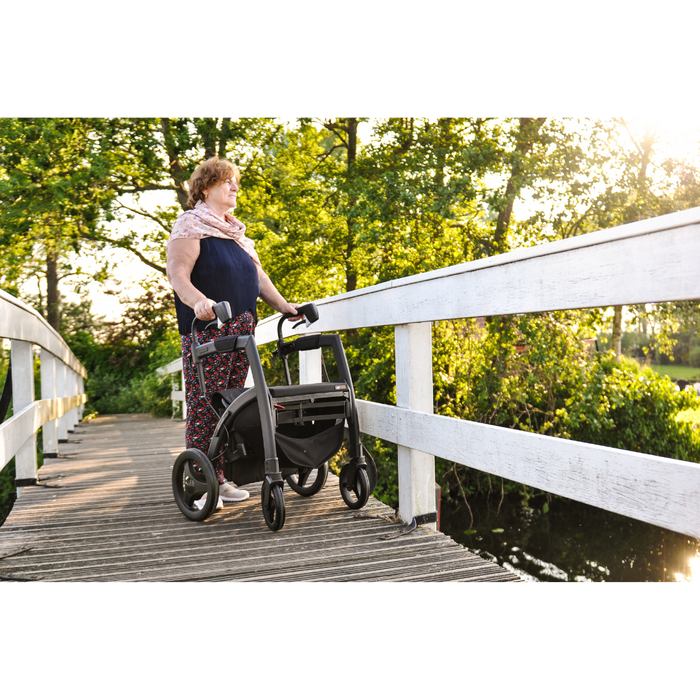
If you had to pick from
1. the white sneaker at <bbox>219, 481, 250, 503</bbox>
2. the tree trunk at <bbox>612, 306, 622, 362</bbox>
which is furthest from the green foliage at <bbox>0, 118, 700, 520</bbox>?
the white sneaker at <bbox>219, 481, 250, 503</bbox>

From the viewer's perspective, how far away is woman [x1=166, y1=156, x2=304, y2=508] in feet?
9.50

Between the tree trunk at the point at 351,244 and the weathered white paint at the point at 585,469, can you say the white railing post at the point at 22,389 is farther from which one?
the tree trunk at the point at 351,244

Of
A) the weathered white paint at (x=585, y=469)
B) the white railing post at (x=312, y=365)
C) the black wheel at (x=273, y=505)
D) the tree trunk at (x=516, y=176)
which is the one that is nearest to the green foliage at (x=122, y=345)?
the tree trunk at (x=516, y=176)

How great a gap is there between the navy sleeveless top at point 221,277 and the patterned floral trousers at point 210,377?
2.1 inches

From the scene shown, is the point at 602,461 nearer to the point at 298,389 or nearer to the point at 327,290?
the point at 298,389

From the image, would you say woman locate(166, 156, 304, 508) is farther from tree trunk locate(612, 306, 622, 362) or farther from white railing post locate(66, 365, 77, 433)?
tree trunk locate(612, 306, 622, 362)

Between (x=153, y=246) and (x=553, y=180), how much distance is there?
8.42 m

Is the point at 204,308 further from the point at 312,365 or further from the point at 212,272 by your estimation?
the point at 312,365

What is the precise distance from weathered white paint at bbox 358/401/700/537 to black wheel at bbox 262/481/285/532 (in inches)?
22.1

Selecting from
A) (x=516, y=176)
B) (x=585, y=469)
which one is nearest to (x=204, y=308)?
(x=585, y=469)

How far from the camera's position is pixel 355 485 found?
110 inches
